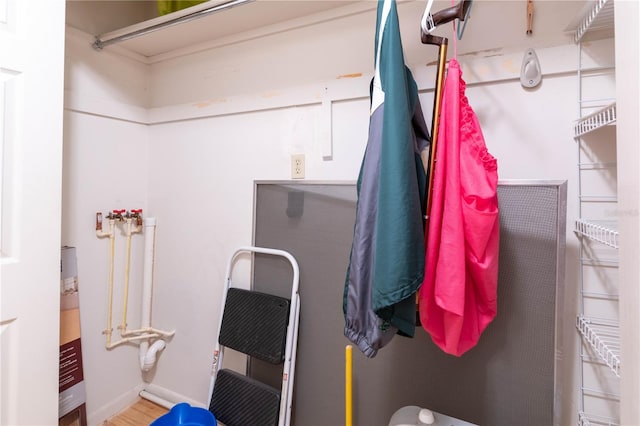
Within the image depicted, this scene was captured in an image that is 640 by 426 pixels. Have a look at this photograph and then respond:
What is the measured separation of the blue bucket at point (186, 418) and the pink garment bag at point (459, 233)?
3.74ft

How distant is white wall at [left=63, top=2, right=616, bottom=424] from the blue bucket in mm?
285

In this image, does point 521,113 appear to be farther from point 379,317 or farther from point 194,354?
point 194,354

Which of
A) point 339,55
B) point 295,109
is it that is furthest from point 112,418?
point 339,55

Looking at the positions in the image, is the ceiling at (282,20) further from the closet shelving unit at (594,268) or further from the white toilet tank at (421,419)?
the white toilet tank at (421,419)

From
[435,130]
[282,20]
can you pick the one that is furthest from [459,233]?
[282,20]

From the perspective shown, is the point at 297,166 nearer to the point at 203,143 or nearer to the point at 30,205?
the point at 203,143

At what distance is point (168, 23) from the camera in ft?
4.95

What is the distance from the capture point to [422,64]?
128 centimetres

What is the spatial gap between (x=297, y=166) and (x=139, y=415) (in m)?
1.69

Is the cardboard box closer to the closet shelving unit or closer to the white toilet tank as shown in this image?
the white toilet tank

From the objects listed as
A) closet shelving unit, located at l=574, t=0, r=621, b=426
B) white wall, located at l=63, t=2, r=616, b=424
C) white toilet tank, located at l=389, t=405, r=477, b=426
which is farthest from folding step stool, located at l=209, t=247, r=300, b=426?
closet shelving unit, located at l=574, t=0, r=621, b=426

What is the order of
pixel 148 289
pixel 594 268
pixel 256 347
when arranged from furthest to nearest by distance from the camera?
pixel 148 289 → pixel 256 347 → pixel 594 268

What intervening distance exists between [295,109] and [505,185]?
3.15 feet

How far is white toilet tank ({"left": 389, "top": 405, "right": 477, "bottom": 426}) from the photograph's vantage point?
93 centimetres
